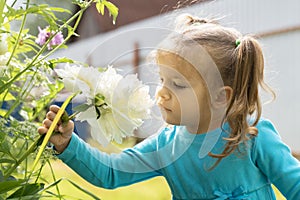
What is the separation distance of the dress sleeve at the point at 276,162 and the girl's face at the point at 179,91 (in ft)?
0.45

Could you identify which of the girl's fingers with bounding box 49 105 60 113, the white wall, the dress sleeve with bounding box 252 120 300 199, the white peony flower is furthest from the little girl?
the white wall

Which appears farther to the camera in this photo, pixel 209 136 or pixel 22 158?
pixel 209 136

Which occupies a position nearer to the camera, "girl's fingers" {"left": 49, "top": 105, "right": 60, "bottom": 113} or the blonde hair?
"girl's fingers" {"left": 49, "top": 105, "right": 60, "bottom": 113}

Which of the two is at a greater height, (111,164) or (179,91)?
(179,91)

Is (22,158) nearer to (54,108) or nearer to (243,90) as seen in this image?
(54,108)

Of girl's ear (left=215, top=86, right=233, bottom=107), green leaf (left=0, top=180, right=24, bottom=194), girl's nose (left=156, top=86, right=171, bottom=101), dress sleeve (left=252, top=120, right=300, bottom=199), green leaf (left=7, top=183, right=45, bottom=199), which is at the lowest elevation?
dress sleeve (left=252, top=120, right=300, bottom=199)

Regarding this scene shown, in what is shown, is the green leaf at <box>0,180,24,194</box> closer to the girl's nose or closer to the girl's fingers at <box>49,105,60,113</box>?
the girl's fingers at <box>49,105,60,113</box>

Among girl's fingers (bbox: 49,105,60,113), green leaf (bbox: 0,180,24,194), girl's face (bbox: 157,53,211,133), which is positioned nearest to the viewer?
green leaf (bbox: 0,180,24,194)

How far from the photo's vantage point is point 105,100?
88 centimetres

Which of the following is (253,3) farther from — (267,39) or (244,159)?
(244,159)

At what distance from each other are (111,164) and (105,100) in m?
0.43

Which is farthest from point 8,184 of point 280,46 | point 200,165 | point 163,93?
point 280,46

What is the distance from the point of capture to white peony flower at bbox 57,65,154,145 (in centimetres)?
88

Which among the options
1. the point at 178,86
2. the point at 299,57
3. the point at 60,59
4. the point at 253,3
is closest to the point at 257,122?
the point at 178,86
